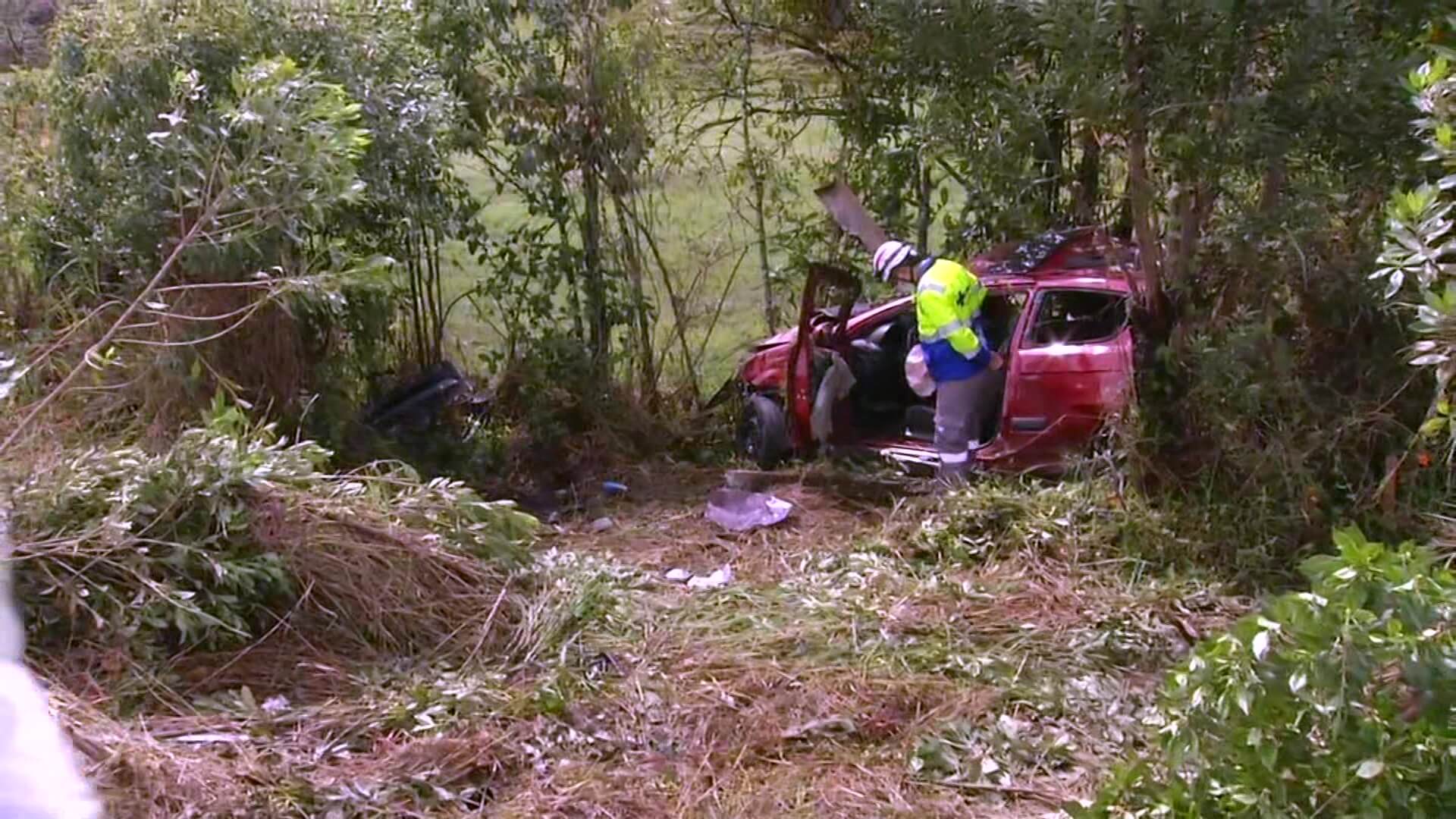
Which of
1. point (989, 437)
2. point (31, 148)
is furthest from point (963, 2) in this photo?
point (31, 148)

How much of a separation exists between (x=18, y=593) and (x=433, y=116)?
13.6 ft

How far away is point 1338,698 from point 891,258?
546cm

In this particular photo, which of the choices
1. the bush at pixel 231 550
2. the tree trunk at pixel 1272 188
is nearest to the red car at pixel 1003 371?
the tree trunk at pixel 1272 188

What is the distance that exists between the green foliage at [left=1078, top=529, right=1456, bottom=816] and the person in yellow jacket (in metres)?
4.38

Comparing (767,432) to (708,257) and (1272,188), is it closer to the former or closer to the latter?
(708,257)

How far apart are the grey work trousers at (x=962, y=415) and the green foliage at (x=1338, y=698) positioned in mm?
4418

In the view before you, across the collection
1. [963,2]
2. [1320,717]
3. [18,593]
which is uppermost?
[963,2]

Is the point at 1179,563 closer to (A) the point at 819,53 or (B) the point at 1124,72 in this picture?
(B) the point at 1124,72

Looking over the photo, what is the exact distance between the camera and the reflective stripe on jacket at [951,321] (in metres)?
7.59

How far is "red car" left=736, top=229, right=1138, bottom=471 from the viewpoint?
7.26 metres

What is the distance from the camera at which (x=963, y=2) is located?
6941mm

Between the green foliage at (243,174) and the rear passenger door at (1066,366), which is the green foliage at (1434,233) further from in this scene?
the green foliage at (243,174)

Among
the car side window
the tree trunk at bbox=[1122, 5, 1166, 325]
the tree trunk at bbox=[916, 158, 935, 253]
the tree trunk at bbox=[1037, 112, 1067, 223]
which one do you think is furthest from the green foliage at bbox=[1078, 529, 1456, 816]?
the tree trunk at bbox=[916, 158, 935, 253]

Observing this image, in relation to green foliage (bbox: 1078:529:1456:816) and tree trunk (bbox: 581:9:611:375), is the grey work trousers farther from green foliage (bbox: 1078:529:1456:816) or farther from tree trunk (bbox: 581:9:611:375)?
green foliage (bbox: 1078:529:1456:816)
